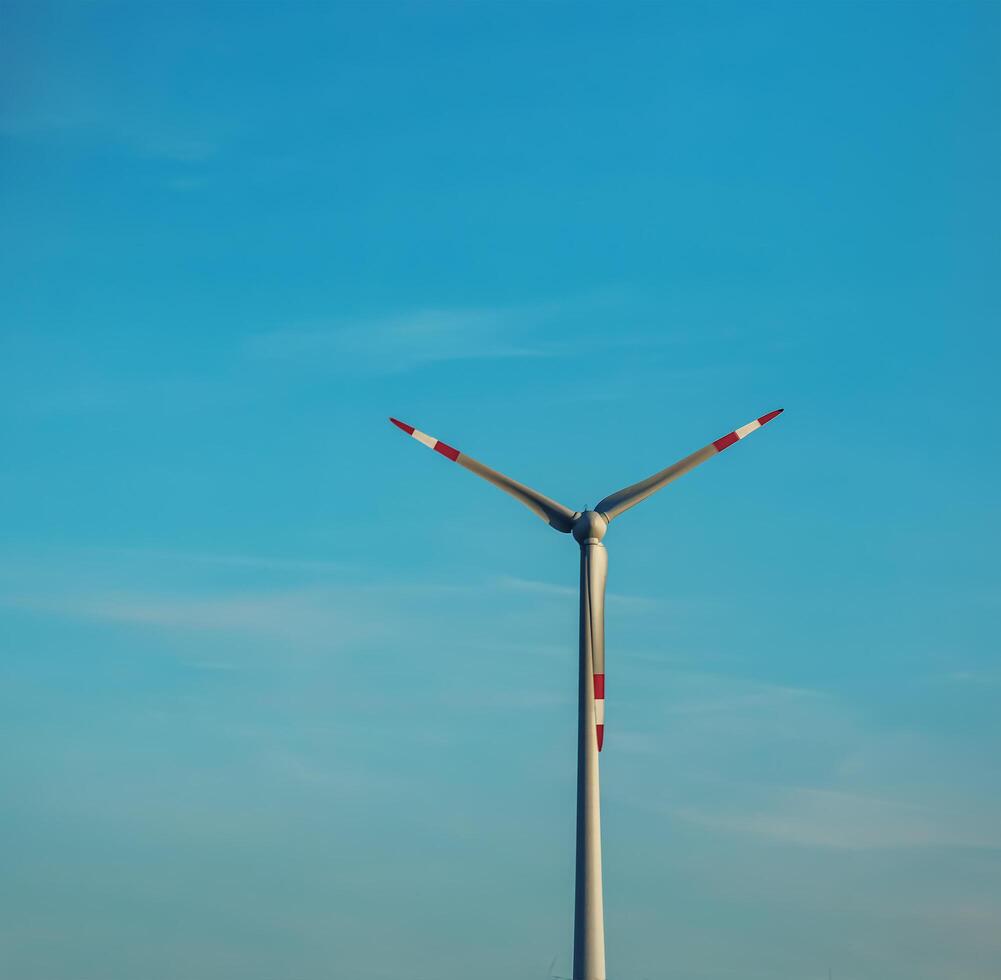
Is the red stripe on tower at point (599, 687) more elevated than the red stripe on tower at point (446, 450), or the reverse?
the red stripe on tower at point (446, 450)

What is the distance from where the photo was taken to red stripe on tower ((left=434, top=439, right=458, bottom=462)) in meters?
102

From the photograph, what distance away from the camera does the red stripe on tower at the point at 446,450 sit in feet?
333

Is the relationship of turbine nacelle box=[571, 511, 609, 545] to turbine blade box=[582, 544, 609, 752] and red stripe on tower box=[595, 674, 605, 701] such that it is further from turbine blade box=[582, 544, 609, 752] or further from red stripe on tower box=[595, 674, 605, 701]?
red stripe on tower box=[595, 674, 605, 701]

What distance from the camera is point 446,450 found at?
4008 inches

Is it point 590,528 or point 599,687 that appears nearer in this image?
point 599,687

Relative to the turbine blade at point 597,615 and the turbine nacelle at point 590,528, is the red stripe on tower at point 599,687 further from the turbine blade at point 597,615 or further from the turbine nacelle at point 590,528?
the turbine nacelle at point 590,528

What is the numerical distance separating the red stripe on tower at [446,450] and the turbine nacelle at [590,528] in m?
8.18

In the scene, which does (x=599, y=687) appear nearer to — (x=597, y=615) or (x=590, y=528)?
(x=597, y=615)

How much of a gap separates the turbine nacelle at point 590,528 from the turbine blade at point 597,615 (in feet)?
1.27

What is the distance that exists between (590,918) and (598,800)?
5822 mm

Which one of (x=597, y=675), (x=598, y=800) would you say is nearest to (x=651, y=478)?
(x=597, y=675)

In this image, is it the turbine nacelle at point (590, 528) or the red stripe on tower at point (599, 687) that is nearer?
the red stripe on tower at point (599, 687)

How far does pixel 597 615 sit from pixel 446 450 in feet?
43.3

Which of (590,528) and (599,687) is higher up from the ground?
(590,528)
